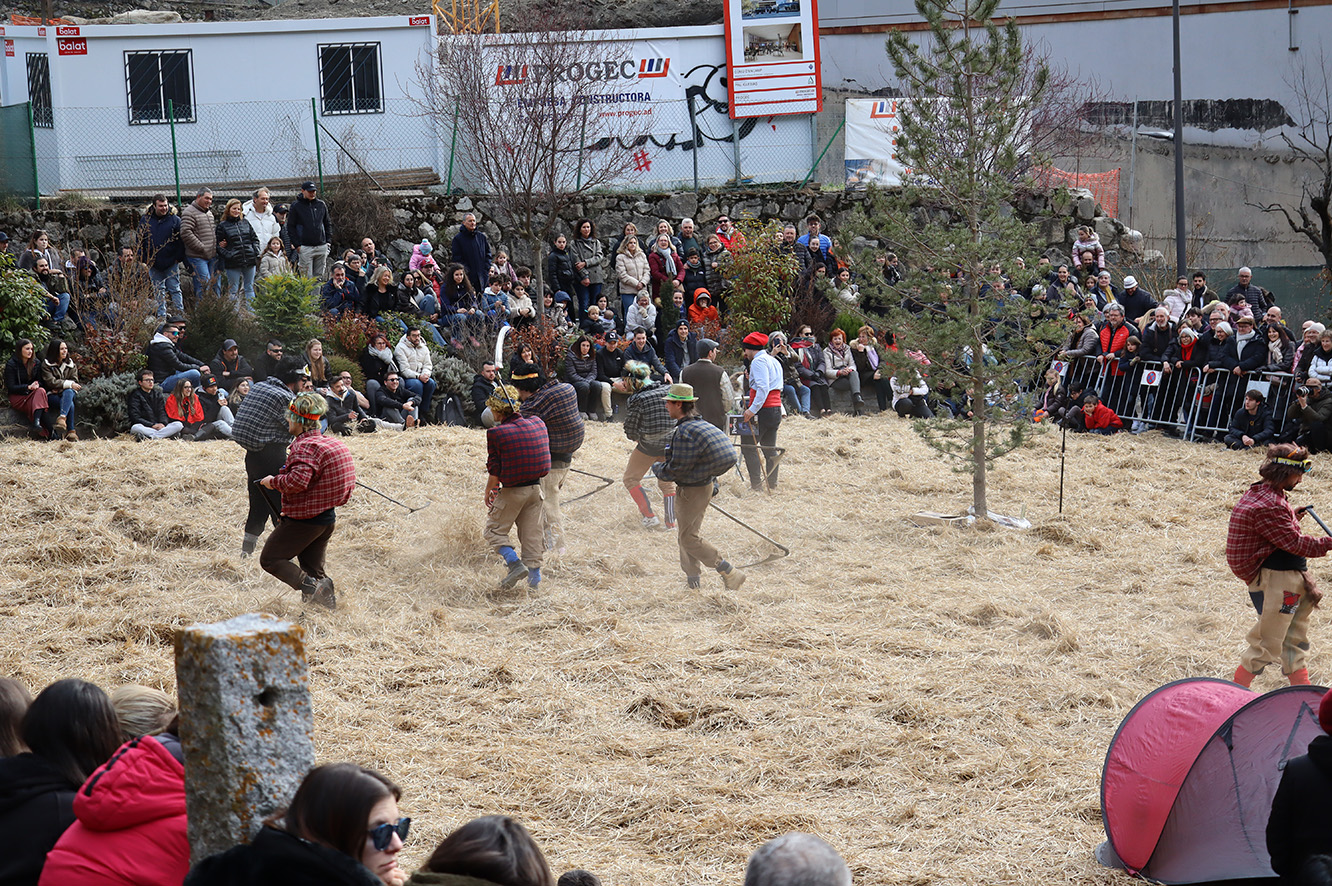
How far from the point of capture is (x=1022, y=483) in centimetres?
1384

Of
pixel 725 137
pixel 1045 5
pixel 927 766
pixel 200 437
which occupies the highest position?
pixel 1045 5

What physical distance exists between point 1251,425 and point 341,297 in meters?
12.3

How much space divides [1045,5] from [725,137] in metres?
11.3

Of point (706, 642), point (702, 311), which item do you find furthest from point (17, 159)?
point (706, 642)

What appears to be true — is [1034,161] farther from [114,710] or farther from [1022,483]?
[114,710]

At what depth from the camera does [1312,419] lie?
583 inches

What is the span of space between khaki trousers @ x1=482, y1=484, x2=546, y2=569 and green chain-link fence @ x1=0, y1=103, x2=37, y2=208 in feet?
43.2

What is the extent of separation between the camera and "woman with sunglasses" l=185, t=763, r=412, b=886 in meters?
2.69

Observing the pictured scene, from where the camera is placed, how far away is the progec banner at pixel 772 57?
76.5 feet

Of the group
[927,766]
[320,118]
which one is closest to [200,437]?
[320,118]

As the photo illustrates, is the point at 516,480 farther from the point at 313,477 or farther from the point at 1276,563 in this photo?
the point at 1276,563

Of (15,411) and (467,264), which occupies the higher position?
(467,264)

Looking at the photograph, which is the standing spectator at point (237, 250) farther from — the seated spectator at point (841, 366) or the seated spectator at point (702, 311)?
the seated spectator at point (841, 366)

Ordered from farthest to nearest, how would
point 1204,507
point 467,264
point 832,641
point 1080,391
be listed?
point 467,264 < point 1080,391 < point 1204,507 < point 832,641
